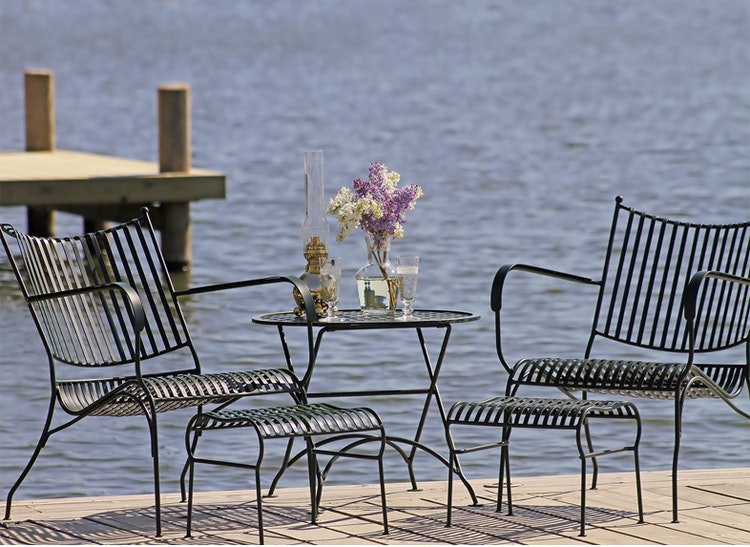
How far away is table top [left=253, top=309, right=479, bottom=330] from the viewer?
4.25 meters

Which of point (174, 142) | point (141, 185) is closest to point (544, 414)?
point (141, 185)

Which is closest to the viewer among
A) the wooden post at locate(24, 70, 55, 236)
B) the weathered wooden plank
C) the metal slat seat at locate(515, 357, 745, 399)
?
the metal slat seat at locate(515, 357, 745, 399)

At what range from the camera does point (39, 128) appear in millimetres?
12453

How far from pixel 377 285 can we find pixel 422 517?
741mm

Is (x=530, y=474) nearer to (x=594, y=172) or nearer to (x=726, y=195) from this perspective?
(x=726, y=195)

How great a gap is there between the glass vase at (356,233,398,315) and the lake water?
1.51 meters

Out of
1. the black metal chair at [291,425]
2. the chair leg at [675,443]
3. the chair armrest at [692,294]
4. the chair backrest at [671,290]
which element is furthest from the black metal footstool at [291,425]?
the chair backrest at [671,290]

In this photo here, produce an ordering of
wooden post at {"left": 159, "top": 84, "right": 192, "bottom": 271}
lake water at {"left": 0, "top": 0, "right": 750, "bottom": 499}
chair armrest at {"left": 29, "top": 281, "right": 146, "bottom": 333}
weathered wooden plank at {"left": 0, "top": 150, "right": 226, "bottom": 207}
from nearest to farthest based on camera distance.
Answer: chair armrest at {"left": 29, "top": 281, "right": 146, "bottom": 333} < lake water at {"left": 0, "top": 0, "right": 750, "bottom": 499} < weathered wooden plank at {"left": 0, "top": 150, "right": 226, "bottom": 207} < wooden post at {"left": 159, "top": 84, "right": 192, "bottom": 271}

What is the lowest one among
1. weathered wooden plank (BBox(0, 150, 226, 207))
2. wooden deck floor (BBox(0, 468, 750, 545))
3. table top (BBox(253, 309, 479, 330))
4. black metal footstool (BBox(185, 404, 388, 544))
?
wooden deck floor (BBox(0, 468, 750, 545))

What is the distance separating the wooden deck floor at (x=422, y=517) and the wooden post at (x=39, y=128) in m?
8.07

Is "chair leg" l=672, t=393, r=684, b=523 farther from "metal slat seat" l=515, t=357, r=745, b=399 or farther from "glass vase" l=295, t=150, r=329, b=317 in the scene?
"glass vase" l=295, t=150, r=329, b=317

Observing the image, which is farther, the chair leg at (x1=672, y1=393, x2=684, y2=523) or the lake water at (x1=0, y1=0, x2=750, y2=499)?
the lake water at (x1=0, y1=0, x2=750, y2=499)

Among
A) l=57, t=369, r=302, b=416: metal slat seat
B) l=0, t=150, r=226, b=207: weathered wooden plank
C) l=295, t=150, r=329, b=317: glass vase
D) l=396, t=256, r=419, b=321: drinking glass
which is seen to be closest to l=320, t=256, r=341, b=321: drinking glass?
l=295, t=150, r=329, b=317: glass vase

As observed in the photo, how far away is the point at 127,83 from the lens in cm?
3462
